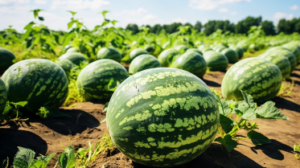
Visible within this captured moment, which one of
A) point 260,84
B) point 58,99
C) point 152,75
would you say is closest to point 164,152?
point 152,75

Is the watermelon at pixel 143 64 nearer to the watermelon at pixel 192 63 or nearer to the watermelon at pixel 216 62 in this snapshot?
the watermelon at pixel 192 63

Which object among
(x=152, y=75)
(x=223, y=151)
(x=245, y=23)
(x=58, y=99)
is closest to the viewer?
(x=152, y=75)

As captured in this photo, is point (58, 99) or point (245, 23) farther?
point (245, 23)

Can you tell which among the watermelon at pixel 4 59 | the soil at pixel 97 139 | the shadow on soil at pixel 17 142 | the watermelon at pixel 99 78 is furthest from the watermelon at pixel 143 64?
the watermelon at pixel 4 59

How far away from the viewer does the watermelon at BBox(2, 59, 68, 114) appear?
275 cm

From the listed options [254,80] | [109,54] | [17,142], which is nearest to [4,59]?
[109,54]

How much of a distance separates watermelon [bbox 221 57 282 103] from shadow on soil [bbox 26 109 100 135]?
2.33m

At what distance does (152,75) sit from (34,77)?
6.30 feet

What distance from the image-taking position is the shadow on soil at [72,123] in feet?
8.94

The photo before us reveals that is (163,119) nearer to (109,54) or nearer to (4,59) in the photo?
(109,54)

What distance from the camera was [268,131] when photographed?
2.74 meters

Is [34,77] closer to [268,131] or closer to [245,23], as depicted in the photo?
[268,131]

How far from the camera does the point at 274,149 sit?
2.32 m

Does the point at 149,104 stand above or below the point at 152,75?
below
